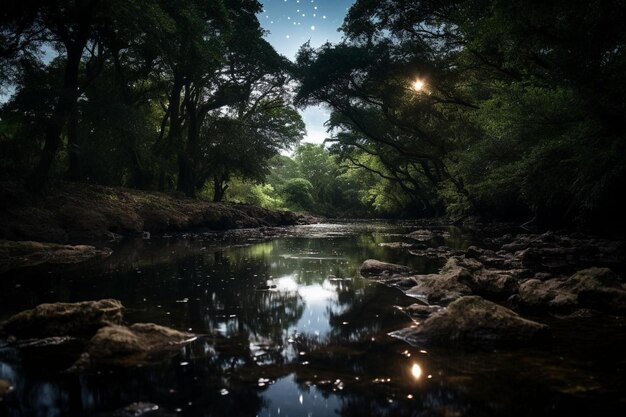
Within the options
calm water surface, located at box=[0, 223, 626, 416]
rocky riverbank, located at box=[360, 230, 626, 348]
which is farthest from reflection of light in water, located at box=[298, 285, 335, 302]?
rocky riverbank, located at box=[360, 230, 626, 348]

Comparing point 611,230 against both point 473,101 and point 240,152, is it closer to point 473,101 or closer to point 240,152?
point 473,101

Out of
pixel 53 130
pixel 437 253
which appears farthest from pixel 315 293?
pixel 53 130

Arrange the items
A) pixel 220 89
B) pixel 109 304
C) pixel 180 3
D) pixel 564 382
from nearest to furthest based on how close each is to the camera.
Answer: pixel 564 382 → pixel 109 304 → pixel 180 3 → pixel 220 89

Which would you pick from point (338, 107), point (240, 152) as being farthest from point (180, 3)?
point (240, 152)

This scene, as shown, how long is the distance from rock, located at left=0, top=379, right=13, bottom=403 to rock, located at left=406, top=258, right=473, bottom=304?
552 cm

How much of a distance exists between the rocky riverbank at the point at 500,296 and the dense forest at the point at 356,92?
328 cm

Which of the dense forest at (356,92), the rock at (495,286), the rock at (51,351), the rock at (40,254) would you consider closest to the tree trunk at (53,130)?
the dense forest at (356,92)

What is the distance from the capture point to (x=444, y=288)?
668 centimetres

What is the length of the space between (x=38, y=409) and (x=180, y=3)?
60.8ft

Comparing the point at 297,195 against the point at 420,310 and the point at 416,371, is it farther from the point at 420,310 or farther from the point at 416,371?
the point at 416,371

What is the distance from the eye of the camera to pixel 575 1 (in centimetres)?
852

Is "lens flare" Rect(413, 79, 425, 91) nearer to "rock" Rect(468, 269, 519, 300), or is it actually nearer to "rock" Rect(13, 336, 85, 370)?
"rock" Rect(468, 269, 519, 300)

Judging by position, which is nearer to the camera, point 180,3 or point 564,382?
point 564,382

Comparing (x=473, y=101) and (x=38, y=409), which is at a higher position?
(x=473, y=101)
